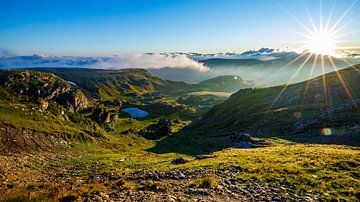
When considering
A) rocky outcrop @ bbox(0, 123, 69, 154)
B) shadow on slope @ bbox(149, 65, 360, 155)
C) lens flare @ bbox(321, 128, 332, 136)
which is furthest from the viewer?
shadow on slope @ bbox(149, 65, 360, 155)

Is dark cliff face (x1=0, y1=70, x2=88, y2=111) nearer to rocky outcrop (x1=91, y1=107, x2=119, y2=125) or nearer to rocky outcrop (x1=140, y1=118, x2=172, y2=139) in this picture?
rocky outcrop (x1=91, y1=107, x2=119, y2=125)

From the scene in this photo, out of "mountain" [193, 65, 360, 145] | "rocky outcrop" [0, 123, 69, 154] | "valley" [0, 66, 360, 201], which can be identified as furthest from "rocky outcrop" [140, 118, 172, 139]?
"rocky outcrop" [0, 123, 69, 154]

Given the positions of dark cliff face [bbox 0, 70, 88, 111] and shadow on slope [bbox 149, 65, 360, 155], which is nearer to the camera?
shadow on slope [bbox 149, 65, 360, 155]

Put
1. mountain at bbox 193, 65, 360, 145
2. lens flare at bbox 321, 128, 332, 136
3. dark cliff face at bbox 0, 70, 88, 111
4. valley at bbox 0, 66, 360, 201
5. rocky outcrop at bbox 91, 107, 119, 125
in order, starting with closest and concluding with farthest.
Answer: valley at bbox 0, 66, 360, 201 < lens flare at bbox 321, 128, 332, 136 < mountain at bbox 193, 65, 360, 145 < dark cliff face at bbox 0, 70, 88, 111 < rocky outcrop at bbox 91, 107, 119, 125

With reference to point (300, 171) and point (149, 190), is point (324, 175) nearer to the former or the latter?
point (300, 171)

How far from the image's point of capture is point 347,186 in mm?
21828

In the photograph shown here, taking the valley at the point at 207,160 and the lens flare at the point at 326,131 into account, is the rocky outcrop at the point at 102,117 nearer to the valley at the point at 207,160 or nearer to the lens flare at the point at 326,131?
the valley at the point at 207,160

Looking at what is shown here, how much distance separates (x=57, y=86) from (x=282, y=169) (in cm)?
19036

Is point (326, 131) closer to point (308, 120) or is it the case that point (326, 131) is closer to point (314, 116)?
point (308, 120)

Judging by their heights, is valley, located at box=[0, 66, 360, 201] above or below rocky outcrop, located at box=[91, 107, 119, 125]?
above

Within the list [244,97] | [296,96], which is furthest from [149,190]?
[244,97]

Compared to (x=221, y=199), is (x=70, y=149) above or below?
below

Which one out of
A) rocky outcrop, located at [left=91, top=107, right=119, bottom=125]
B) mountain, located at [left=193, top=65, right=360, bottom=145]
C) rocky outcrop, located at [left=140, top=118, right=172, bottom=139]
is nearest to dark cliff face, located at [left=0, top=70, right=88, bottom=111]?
rocky outcrop, located at [left=91, top=107, right=119, bottom=125]

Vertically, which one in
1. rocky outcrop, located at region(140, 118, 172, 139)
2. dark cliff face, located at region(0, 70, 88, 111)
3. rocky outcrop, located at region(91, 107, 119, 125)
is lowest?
rocky outcrop, located at region(140, 118, 172, 139)
